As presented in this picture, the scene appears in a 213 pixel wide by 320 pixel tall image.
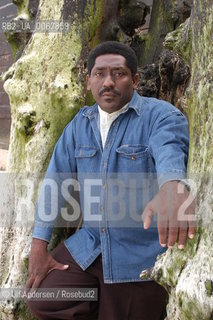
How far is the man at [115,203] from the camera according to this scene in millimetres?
2164

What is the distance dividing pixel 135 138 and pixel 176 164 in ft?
1.19

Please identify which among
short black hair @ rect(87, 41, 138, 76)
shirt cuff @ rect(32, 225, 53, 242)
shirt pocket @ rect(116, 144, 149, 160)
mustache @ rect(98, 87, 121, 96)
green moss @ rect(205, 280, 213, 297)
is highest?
short black hair @ rect(87, 41, 138, 76)

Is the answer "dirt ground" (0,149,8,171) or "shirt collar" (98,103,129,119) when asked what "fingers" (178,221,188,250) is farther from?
"dirt ground" (0,149,8,171)

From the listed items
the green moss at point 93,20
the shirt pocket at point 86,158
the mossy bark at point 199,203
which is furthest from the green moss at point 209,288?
the green moss at point 93,20

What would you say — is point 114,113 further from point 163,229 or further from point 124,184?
point 163,229

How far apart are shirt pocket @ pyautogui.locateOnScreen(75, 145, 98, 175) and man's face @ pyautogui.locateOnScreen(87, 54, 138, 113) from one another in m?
0.20

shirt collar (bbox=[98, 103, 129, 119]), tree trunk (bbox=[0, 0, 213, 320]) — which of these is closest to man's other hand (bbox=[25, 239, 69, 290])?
tree trunk (bbox=[0, 0, 213, 320])

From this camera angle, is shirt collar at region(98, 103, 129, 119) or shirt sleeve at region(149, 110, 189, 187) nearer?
shirt sleeve at region(149, 110, 189, 187)

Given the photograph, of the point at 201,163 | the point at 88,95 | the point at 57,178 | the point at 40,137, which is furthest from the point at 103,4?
the point at 201,163

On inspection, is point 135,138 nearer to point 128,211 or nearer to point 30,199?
point 128,211

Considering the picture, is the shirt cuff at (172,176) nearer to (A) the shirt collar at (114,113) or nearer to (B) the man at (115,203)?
(B) the man at (115,203)

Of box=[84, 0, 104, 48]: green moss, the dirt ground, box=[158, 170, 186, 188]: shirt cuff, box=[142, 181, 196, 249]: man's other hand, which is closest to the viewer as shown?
box=[142, 181, 196, 249]: man's other hand

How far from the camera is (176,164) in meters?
1.85

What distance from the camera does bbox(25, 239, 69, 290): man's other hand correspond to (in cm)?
233
